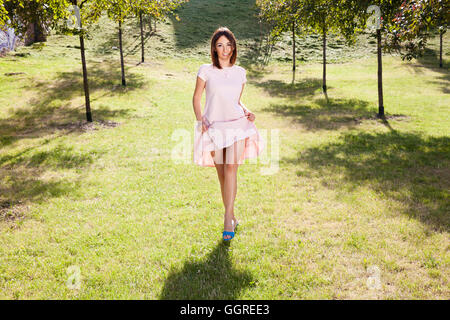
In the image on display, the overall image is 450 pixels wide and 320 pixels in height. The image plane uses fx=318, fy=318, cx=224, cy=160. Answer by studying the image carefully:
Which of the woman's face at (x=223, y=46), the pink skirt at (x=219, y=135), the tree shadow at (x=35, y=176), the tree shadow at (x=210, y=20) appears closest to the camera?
the woman's face at (x=223, y=46)

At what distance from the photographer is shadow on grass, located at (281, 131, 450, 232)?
19.4ft

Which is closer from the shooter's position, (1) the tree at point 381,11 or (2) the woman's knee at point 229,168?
(2) the woman's knee at point 229,168

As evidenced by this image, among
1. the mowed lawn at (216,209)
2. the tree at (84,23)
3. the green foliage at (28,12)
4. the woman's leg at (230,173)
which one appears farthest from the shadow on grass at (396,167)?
the tree at (84,23)

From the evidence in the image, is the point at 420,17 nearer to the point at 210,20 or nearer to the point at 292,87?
the point at 292,87

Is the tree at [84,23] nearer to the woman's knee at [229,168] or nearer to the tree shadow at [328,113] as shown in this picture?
the tree shadow at [328,113]

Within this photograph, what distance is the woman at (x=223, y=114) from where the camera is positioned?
427 centimetres

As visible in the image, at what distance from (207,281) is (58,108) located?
14.1m

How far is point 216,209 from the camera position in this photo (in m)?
5.88

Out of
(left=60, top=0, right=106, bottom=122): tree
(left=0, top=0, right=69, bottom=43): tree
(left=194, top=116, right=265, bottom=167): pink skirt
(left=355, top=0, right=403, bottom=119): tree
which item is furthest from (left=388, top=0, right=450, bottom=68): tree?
(left=60, top=0, right=106, bottom=122): tree

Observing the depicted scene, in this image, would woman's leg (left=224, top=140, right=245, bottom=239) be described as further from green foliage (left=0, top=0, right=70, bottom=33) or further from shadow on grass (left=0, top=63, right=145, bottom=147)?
shadow on grass (left=0, top=63, right=145, bottom=147)

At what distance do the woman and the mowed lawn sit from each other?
1.25m

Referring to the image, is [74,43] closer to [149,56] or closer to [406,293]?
[149,56]

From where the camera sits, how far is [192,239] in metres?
4.82

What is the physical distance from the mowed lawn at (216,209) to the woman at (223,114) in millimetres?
1248
